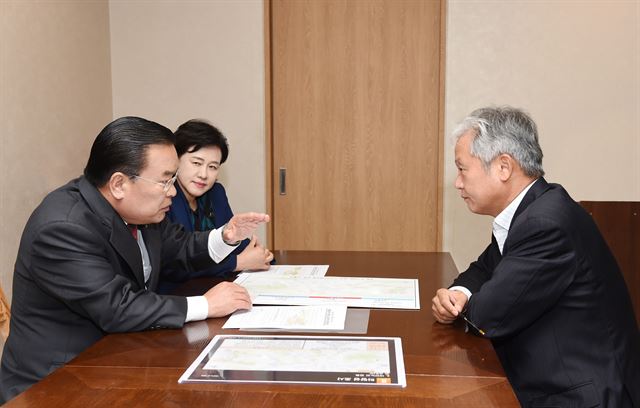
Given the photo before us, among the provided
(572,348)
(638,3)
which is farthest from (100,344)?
(638,3)

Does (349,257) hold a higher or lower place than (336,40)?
lower

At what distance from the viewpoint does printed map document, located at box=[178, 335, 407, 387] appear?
4.33ft

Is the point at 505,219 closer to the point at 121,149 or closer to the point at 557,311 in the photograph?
the point at 557,311

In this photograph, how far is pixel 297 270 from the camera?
246 cm

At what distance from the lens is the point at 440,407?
1193 millimetres

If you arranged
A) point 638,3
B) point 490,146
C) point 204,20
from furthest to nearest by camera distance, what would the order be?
point 204,20
point 638,3
point 490,146

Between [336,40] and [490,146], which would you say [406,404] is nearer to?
[490,146]

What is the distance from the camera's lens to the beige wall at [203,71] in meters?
4.23

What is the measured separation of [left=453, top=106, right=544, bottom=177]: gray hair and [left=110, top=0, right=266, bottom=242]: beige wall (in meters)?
2.50

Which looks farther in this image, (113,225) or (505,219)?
(505,219)

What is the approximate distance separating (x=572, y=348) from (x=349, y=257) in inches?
48.1

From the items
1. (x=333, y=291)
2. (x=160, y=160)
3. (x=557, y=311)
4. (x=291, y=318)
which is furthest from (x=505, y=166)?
(x=160, y=160)

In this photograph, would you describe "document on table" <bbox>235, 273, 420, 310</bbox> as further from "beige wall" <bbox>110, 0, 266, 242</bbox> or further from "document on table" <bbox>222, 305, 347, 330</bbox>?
"beige wall" <bbox>110, 0, 266, 242</bbox>

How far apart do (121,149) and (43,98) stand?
1.87 meters
